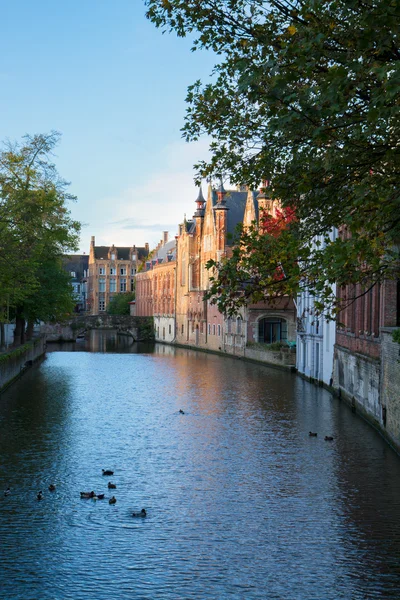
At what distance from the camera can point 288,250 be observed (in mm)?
16078

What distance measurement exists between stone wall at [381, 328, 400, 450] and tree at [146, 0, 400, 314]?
341 inches

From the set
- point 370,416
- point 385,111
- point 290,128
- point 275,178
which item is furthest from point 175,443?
point 385,111

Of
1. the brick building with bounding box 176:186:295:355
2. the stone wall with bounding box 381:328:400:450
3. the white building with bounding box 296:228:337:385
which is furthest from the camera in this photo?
the brick building with bounding box 176:186:295:355

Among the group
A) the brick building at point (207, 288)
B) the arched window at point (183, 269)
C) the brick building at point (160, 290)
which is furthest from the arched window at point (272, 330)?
the brick building at point (160, 290)

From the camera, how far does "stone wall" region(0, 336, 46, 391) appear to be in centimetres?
4103

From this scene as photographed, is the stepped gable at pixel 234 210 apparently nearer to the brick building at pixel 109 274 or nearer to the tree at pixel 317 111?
the tree at pixel 317 111

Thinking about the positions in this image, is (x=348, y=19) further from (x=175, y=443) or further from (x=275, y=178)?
(x=175, y=443)

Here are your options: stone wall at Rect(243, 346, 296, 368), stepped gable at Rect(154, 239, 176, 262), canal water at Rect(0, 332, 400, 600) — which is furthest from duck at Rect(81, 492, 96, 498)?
stepped gable at Rect(154, 239, 176, 262)

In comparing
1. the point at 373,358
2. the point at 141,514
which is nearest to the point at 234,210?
the point at 373,358

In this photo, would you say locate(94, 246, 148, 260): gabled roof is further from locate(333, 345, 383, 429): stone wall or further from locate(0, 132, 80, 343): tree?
locate(333, 345, 383, 429): stone wall

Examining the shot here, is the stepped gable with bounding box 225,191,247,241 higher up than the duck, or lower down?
higher up

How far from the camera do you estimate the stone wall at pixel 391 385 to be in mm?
24969

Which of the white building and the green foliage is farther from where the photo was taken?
the green foliage

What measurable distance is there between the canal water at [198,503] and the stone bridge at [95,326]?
65.6 meters
